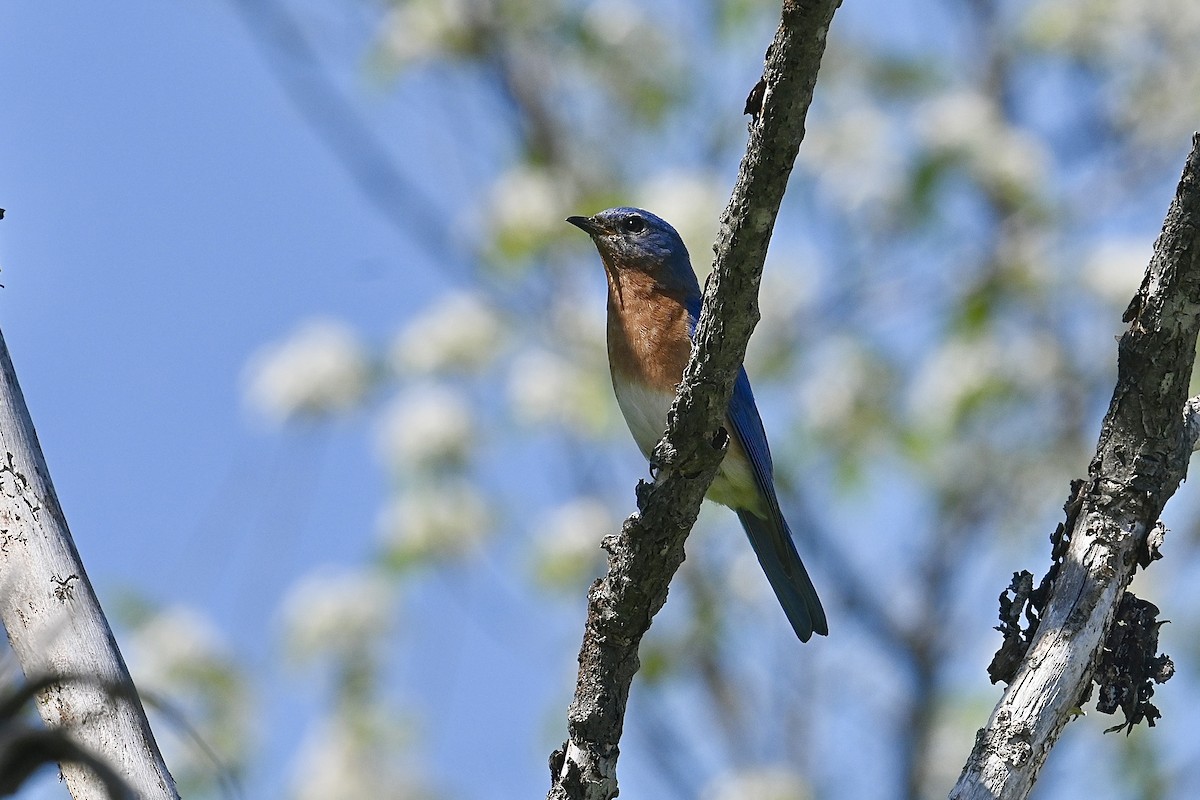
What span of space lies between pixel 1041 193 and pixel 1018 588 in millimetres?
7519

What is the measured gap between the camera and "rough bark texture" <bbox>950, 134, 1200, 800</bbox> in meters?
3.45

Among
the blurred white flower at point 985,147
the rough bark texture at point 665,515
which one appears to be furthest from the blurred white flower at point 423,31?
the rough bark texture at point 665,515

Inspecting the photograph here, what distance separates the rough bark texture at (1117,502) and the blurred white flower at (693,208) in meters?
5.17

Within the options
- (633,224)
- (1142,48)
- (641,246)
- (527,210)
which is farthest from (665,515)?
(1142,48)

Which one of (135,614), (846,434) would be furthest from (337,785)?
(846,434)

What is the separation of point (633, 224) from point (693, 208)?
102 inches

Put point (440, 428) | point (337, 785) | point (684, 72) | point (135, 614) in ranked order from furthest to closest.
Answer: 1. point (684, 72)
2. point (440, 428)
3. point (337, 785)
4. point (135, 614)

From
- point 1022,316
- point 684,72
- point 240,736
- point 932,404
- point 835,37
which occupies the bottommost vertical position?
point 240,736

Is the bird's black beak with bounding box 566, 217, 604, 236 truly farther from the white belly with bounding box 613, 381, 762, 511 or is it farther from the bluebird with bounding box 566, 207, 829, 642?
the white belly with bounding box 613, 381, 762, 511

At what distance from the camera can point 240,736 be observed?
9.42 metres

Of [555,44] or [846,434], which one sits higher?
[555,44]

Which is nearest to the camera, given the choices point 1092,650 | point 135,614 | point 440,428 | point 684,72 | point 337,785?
point 1092,650

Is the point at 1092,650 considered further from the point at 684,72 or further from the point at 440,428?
the point at 684,72

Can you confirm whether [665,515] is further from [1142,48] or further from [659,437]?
[1142,48]
